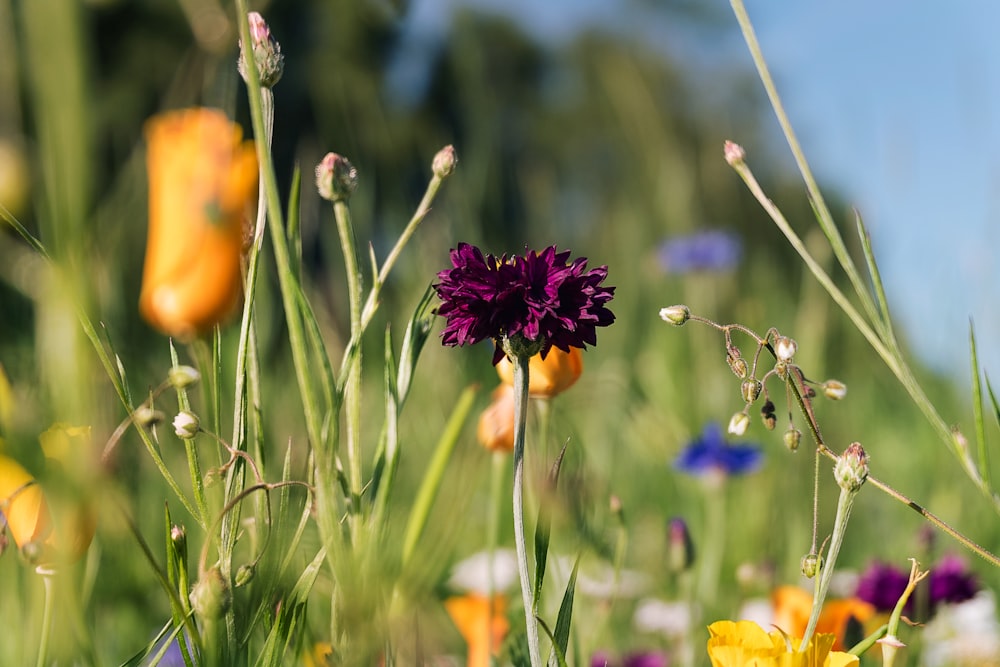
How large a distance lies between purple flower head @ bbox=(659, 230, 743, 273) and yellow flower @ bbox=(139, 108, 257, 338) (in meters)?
1.45

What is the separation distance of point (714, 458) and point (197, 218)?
0.72 metres

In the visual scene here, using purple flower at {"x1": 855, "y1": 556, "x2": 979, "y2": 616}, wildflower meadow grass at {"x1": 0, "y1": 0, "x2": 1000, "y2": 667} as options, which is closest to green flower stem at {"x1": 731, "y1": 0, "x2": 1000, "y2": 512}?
wildflower meadow grass at {"x1": 0, "y1": 0, "x2": 1000, "y2": 667}

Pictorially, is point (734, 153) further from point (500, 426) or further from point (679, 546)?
point (679, 546)

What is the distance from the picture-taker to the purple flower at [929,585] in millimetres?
569

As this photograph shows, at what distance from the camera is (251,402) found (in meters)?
0.39

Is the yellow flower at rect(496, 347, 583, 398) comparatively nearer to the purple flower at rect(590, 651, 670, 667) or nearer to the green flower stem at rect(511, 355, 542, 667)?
the green flower stem at rect(511, 355, 542, 667)

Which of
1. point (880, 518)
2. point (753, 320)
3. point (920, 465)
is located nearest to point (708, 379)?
point (753, 320)

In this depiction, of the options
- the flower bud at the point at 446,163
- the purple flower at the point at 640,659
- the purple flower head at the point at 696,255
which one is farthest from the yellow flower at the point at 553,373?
the purple flower head at the point at 696,255

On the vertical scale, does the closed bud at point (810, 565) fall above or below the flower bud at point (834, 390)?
below

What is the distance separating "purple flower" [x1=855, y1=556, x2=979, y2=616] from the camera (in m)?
0.57

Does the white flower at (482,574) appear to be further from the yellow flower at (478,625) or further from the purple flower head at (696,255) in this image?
the purple flower head at (696,255)

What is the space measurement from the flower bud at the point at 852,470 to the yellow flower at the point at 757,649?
0.06m

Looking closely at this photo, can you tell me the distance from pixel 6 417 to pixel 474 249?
0.58 ft

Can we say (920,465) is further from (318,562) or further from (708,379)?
(318,562)
